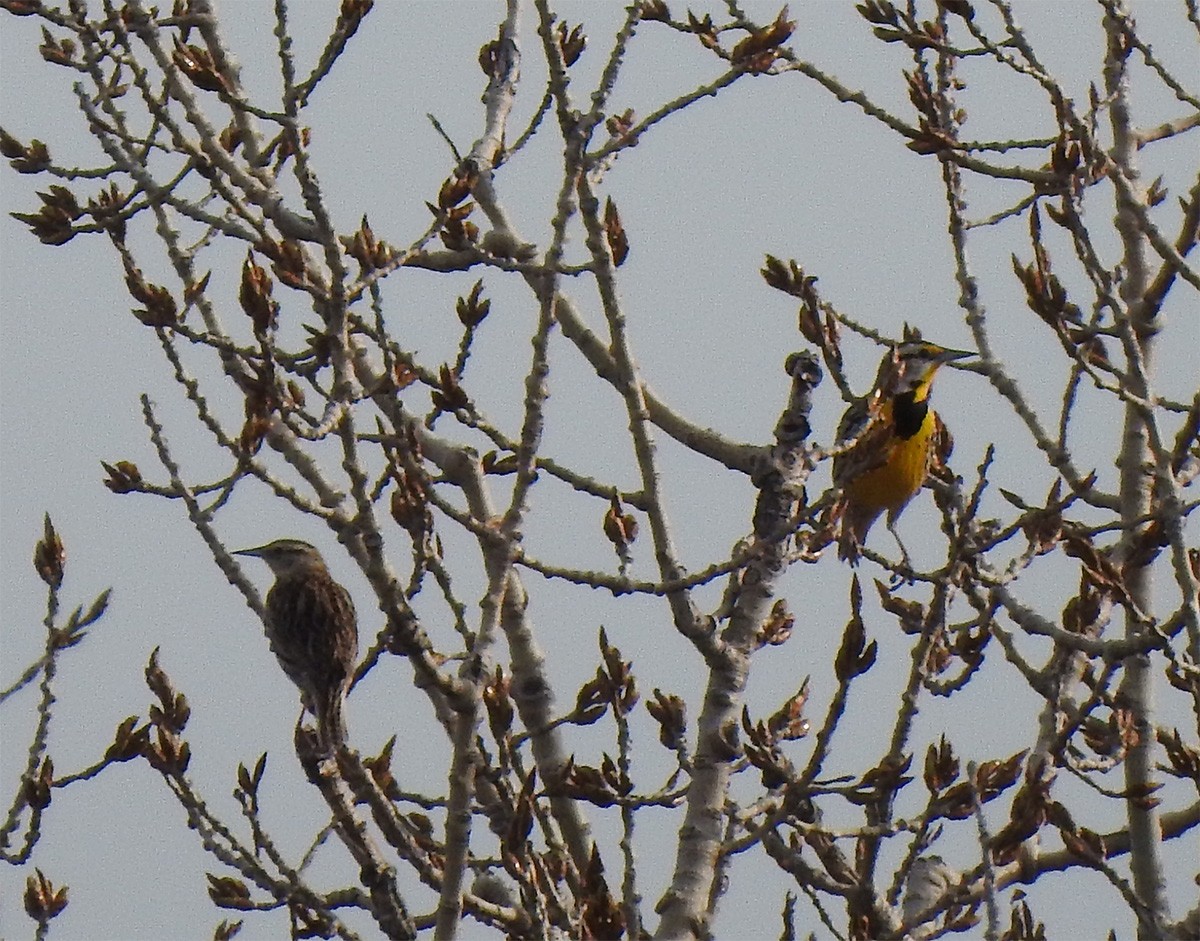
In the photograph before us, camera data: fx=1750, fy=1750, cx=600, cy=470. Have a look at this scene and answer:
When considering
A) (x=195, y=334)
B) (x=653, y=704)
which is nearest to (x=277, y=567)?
(x=653, y=704)

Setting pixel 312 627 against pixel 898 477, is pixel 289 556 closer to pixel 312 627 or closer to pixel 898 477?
pixel 312 627

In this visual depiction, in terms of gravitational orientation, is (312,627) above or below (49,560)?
above

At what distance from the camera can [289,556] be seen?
8.02 m

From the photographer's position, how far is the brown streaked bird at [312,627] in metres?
6.08

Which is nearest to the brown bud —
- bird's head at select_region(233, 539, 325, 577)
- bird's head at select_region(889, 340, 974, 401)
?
bird's head at select_region(233, 539, 325, 577)

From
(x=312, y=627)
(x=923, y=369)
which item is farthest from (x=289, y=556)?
(x=923, y=369)

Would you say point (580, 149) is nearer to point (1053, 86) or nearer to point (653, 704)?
point (653, 704)

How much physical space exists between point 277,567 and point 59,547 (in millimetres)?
3048

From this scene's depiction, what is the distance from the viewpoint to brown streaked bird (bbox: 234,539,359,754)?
19.9ft

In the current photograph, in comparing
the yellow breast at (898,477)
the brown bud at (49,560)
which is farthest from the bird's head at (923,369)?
the brown bud at (49,560)

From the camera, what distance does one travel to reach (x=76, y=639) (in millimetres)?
4828

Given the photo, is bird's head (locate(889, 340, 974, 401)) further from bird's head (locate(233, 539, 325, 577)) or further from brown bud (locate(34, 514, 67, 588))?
brown bud (locate(34, 514, 67, 588))

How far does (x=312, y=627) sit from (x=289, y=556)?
1.13 meters

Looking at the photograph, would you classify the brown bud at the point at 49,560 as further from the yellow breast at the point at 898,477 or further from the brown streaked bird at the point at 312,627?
the yellow breast at the point at 898,477
